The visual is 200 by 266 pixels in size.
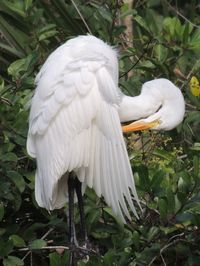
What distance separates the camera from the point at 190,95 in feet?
15.9

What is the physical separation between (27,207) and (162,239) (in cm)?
77

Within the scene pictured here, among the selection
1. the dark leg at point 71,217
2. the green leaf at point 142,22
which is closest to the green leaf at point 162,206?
the dark leg at point 71,217

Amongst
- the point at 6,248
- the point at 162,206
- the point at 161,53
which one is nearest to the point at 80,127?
the point at 162,206

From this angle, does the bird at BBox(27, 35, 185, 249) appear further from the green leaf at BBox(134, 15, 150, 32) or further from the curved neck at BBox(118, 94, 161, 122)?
the green leaf at BBox(134, 15, 150, 32)

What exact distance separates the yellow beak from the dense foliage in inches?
3.4

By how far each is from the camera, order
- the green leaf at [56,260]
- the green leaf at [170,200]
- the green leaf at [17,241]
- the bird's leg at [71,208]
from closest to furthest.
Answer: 1. the green leaf at [56,260]
2. the green leaf at [170,200]
3. the green leaf at [17,241]
4. the bird's leg at [71,208]

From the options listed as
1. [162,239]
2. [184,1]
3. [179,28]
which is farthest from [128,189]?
[184,1]

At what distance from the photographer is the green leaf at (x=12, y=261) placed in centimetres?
418

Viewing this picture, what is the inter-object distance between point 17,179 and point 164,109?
29.4 inches

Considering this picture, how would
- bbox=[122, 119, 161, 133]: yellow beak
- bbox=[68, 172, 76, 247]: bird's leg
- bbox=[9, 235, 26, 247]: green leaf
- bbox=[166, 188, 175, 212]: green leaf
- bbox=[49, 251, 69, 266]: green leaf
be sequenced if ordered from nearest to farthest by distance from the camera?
1. bbox=[49, 251, 69, 266]: green leaf
2. bbox=[166, 188, 175, 212]: green leaf
3. bbox=[9, 235, 26, 247]: green leaf
4. bbox=[68, 172, 76, 247]: bird's leg
5. bbox=[122, 119, 161, 133]: yellow beak

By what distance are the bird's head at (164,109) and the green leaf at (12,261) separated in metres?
0.83

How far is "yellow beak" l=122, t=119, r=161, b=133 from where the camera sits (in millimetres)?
4547

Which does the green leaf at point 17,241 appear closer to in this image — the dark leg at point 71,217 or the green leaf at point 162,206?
the dark leg at point 71,217

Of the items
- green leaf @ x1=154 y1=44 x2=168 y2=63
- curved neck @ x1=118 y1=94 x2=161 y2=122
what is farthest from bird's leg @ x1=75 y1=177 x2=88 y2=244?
green leaf @ x1=154 y1=44 x2=168 y2=63
